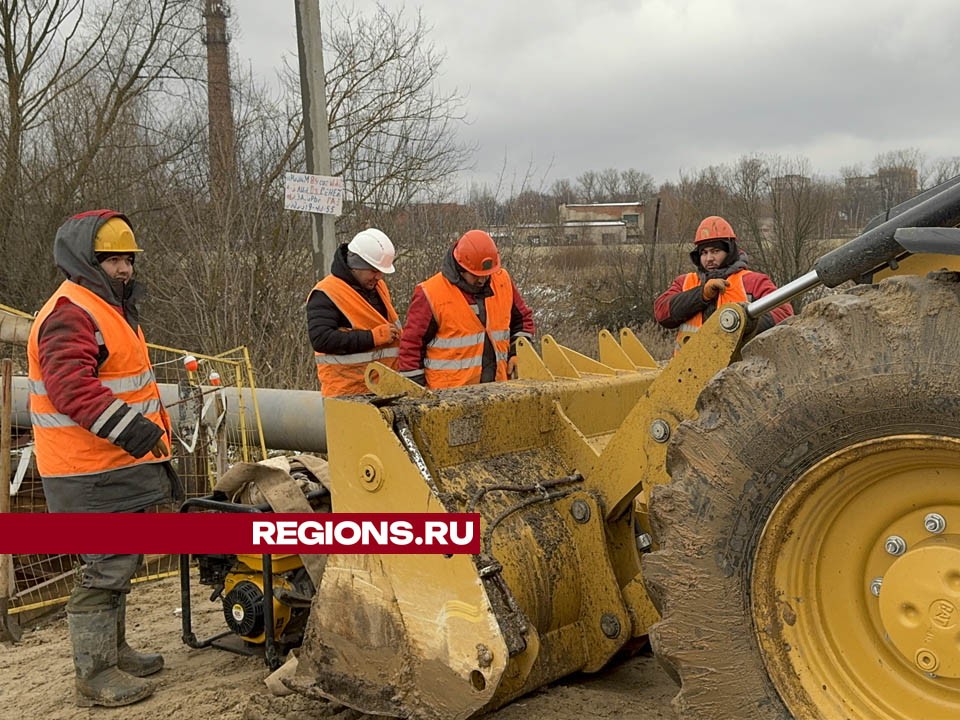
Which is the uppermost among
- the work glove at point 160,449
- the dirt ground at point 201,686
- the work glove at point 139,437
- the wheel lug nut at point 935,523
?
the wheel lug nut at point 935,523

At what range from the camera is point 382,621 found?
3.45 meters

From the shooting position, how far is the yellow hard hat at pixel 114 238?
4402 mm

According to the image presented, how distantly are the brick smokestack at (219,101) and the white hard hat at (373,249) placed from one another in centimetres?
761

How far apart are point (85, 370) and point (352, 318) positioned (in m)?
1.84

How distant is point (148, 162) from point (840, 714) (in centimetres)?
1432

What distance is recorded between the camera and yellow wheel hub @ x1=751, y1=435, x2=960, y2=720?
229 centimetres

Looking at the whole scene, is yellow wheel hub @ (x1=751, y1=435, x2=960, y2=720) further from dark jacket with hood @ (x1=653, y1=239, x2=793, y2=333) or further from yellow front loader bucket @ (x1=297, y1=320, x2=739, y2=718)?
dark jacket with hood @ (x1=653, y1=239, x2=793, y2=333)

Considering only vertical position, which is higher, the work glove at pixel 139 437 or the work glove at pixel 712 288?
the work glove at pixel 712 288

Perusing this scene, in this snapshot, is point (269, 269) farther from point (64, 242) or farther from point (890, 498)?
point (890, 498)

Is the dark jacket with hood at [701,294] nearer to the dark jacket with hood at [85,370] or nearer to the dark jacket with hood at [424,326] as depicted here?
the dark jacket with hood at [424,326]

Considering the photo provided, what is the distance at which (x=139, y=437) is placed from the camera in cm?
418

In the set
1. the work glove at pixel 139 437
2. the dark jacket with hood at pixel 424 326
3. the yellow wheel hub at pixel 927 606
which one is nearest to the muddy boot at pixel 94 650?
the work glove at pixel 139 437

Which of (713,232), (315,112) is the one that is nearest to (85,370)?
(713,232)

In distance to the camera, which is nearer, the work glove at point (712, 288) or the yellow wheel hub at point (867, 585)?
the yellow wheel hub at point (867, 585)
